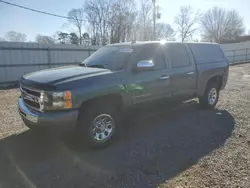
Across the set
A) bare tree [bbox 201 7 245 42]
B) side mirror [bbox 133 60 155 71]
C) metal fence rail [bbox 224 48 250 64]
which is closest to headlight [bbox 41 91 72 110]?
side mirror [bbox 133 60 155 71]

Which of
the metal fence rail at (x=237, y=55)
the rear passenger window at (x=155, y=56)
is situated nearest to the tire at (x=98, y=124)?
the rear passenger window at (x=155, y=56)

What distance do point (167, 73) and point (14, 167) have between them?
3.41 metres

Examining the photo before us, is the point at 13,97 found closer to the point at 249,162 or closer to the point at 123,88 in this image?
the point at 123,88

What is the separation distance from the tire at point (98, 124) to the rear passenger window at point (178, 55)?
200 cm

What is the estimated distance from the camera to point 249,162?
347 cm

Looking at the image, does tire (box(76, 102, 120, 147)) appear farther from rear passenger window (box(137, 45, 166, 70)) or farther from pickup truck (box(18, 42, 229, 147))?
rear passenger window (box(137, 45, 166, 70))

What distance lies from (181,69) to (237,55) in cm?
2541

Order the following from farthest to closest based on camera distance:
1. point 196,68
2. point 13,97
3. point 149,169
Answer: point 13,97 < point 196,68 < point 149,169

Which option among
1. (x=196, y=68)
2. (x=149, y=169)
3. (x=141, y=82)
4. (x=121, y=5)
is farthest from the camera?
(x=121, y=5)

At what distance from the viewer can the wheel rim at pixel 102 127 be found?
383 centimetres

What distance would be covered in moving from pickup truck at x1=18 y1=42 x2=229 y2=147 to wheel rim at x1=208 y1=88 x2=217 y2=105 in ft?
2.74

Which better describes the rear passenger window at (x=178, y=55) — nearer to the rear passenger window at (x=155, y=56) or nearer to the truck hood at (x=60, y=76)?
the rear passenger window at (x=155, y=56)

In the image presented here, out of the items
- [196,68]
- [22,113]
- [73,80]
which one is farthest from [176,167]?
[196,68]

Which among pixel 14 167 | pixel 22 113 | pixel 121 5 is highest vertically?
pixel 121 5
